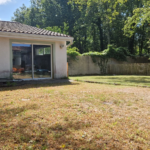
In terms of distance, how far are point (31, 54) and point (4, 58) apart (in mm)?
1527

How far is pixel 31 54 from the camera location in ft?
31.7

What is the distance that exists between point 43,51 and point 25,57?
1.15 metres

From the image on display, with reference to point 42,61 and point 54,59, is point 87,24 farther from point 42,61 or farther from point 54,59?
point 42,61

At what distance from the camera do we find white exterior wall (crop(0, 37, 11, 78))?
28.4 ft

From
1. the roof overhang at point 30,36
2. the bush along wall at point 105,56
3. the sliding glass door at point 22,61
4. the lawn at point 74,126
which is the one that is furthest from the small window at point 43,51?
the bush along wall at point 105,56

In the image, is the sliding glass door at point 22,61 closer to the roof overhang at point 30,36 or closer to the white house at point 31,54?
the white house at point 31,54

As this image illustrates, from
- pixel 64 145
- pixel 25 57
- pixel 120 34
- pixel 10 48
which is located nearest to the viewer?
pixel 64 145

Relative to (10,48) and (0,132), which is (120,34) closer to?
(10,48)

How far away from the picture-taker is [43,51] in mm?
10070

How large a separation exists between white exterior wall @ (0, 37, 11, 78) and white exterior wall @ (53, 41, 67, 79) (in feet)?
8.82

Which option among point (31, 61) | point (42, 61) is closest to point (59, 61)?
point (42, 61)

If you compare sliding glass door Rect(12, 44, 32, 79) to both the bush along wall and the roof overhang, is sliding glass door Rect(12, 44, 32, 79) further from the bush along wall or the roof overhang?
the bush along wall

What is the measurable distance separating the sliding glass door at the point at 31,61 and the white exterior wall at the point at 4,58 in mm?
331

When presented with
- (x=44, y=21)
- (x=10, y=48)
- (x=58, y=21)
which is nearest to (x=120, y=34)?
(x=58, y=21)
